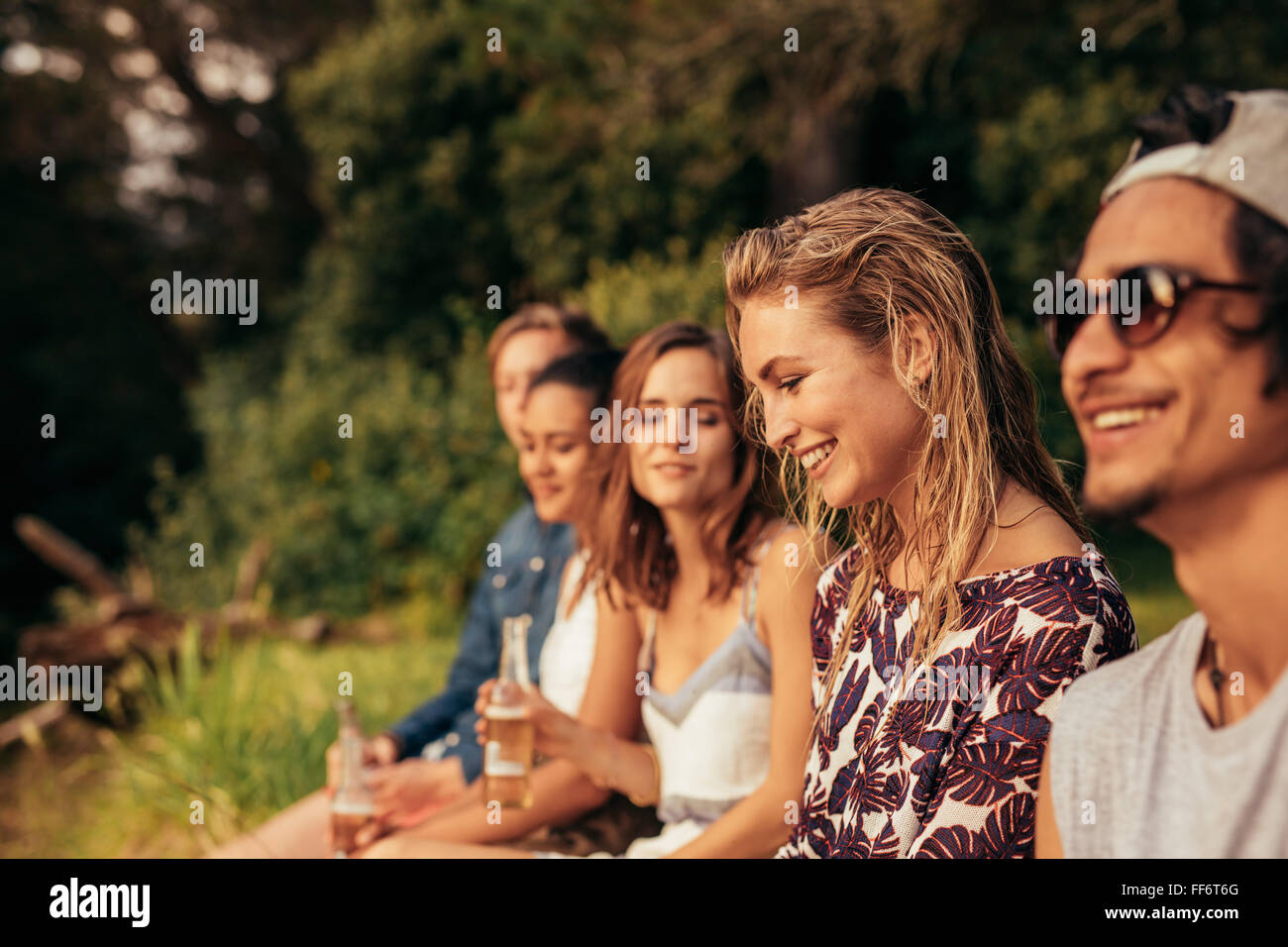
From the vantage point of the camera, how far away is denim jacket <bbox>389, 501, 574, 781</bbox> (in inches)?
144

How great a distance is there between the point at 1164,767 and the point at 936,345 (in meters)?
0.85

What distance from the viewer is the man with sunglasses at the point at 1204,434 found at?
3.63ft

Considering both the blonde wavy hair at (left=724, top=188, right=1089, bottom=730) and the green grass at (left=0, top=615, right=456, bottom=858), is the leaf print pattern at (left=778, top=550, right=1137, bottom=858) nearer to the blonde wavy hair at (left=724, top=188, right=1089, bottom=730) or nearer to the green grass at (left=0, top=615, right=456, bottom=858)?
the blonde wavy hair at (left=724, top=188, right=1089, bottom=730)

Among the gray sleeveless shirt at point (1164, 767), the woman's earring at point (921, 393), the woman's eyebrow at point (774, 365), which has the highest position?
the woman's eyebrow at point (774, 365)

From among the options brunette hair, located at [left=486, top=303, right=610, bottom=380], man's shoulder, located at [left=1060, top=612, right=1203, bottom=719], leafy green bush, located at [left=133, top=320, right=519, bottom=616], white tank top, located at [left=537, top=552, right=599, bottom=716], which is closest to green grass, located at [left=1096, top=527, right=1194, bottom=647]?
brunette hair, located at [left=486, top=303, right=610, bottom=380]

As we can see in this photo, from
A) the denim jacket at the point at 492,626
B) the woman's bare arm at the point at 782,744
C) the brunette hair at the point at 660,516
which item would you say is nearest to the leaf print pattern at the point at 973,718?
the woman's bare arm at the point at 782,744

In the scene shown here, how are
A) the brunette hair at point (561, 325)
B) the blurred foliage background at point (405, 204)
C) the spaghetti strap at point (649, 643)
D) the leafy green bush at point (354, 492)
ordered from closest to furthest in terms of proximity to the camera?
the spaghetti strap at point (649, 643), the brunette hair at point (561, 325), the blurred foliage background at point (405, 204), the leafy green bush at point (354, 492)

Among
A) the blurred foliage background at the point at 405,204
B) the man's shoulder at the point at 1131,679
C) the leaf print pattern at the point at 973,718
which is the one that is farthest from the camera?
the blurred foliage background at the point at 405,204

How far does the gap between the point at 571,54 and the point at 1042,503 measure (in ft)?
29.5

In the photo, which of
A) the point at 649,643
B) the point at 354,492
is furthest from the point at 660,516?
the point at 354,492

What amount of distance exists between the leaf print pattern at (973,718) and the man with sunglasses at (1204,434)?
1.50ft

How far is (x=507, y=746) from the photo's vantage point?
2.67 metres

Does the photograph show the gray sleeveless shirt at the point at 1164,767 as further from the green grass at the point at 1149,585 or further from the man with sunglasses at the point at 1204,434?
the green grass at the point at 1149,585

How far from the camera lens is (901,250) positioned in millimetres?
1922
